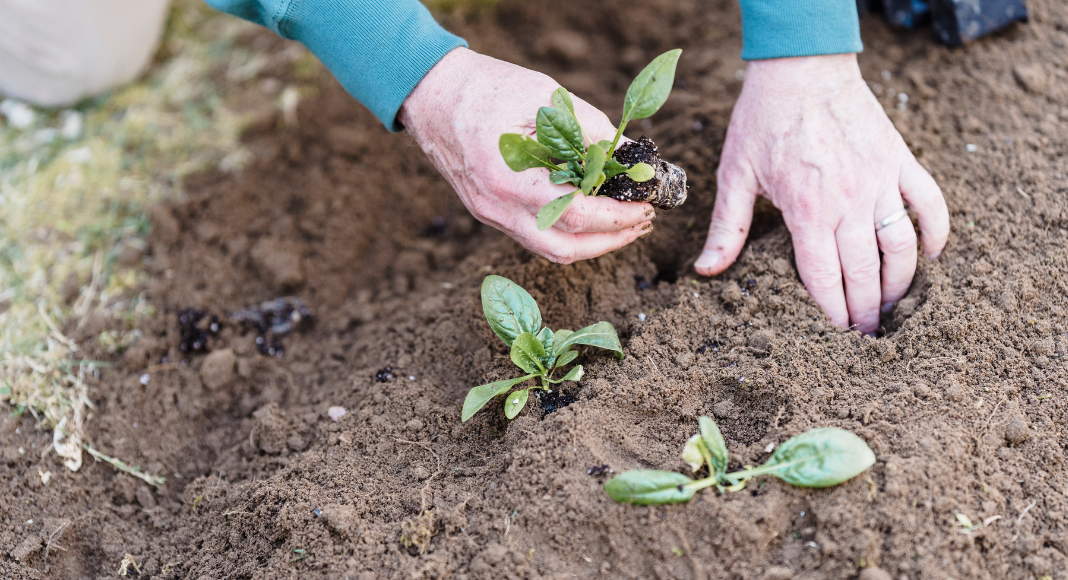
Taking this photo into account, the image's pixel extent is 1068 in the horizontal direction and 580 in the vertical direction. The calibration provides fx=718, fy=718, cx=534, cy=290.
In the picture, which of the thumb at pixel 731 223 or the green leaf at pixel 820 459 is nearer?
the green leaf at pixel 820 459

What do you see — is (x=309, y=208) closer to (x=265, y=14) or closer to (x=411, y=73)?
(x=265, y=14)

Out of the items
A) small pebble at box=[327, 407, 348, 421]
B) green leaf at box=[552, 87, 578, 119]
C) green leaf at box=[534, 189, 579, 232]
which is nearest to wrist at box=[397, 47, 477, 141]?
green leaf at box=[552, 87, 578, 119]

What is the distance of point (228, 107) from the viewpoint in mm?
3361

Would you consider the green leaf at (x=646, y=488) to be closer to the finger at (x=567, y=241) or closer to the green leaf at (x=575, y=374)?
the green leaf at (x=575, y=374)

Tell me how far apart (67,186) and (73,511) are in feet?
5.39

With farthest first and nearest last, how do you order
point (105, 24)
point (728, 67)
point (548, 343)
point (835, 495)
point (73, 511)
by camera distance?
point (105, 24) < point (728, 67) < point (73, 511) < point (548, 343) < point (835, 495)

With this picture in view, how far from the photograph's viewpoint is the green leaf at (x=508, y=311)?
1.88 meters

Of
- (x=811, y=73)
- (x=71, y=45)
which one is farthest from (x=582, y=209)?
(x=71, y=45)

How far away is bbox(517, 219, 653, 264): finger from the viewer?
1.79 meters

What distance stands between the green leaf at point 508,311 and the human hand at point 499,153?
0.14 metres

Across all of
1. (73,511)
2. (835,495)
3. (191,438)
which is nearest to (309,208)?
(191,438)

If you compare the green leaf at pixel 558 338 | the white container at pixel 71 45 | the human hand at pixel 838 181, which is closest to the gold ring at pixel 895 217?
the human hand at pixel 838 181

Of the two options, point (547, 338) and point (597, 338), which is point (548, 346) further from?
point (597, 338)

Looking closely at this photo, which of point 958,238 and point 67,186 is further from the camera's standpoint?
point 67,186
